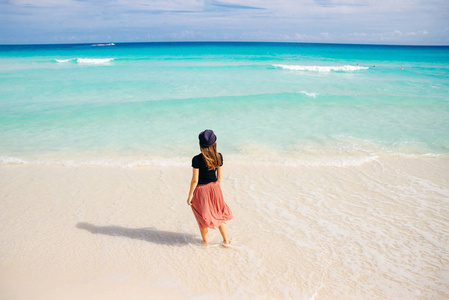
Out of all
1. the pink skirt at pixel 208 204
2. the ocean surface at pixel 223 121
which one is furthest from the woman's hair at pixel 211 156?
the ocean surface at pixel 223 121

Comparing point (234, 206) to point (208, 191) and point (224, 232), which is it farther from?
point (208, 191)

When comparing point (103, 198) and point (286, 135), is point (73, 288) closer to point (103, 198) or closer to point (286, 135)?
point (103, 198)

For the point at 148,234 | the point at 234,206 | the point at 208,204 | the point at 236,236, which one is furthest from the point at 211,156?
the point at 234,206

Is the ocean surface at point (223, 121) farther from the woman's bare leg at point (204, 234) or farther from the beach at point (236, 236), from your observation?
the woman's bare leg at point (204, 234)

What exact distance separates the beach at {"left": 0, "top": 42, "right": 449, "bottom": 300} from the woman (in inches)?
22.9

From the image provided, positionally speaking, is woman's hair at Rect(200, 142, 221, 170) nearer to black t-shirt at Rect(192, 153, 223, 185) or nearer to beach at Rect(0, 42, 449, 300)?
black t-shirt at Rect(192, 153, 223, 185)

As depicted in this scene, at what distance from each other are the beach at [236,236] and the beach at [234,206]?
0.07ft

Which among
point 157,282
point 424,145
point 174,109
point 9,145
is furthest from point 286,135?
point 9,145

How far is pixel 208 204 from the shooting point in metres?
3.86

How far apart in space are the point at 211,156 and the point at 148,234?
197 cm

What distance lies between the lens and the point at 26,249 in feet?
13.7

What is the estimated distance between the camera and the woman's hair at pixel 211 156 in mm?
3535

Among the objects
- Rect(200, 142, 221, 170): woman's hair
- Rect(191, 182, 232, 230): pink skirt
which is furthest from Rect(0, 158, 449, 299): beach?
Rect(200, 142, 221, 170): woman's hair

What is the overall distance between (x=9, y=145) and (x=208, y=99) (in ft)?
30.3
